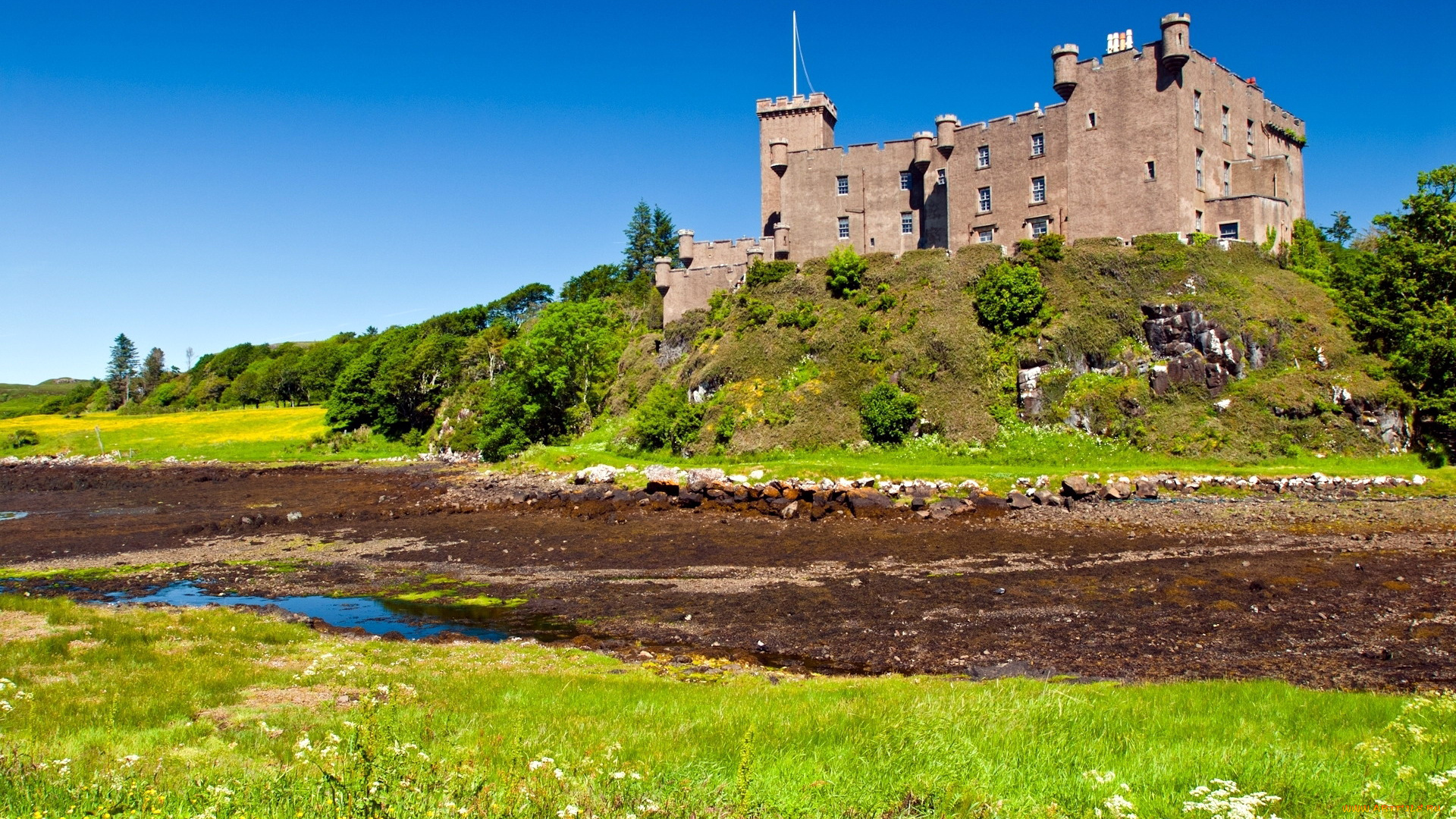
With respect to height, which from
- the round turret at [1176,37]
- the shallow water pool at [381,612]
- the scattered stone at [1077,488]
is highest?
the round turret at [1176,37]

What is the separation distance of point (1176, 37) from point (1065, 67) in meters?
5.78

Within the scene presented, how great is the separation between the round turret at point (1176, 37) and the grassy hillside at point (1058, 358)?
9.76 metres

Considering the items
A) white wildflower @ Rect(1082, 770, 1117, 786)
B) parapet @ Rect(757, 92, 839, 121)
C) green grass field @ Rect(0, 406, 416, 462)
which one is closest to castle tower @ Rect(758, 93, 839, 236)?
parapet @ Rect(757, 92, 839, 121)

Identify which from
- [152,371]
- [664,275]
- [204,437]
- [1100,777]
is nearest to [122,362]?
[152,371]

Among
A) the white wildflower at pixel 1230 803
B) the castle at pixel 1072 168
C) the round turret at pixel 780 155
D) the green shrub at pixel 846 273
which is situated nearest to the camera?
the white wildflower at pixel 1230 803

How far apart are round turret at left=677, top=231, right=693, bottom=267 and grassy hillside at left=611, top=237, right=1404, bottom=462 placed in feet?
28.6

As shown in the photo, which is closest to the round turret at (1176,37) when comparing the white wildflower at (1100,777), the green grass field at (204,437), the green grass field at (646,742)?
the green grass field at (646,742)

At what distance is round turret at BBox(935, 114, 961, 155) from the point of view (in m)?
54.6

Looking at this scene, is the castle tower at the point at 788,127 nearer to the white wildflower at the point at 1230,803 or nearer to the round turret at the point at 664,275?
the round turret at the point at 664,275

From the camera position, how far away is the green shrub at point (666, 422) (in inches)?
2039

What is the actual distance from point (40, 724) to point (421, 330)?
110611 millimetres

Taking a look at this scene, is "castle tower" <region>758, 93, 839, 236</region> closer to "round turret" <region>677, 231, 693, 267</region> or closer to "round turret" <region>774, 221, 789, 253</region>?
"round turret" <region>774, 221, 789, 253</region>

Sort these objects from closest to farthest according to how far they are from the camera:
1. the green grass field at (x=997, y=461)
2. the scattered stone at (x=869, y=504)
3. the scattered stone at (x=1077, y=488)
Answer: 1. the scattered stone at (x=869, y=504)
2. the scattered stone at (x=1077, y=488)
3. the green grass field at (x=997, y=461)

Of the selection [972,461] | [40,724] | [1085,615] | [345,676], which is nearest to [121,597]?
[345,676]
